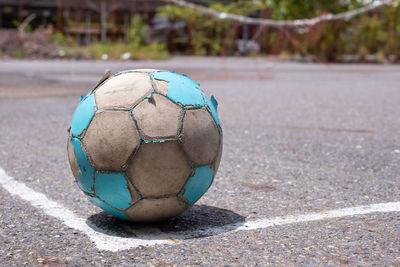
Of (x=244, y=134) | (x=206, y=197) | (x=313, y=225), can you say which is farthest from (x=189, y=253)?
(x=244, y=134)

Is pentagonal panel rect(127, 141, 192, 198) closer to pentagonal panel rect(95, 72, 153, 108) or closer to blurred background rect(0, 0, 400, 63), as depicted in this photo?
pentagonal panel rect(95, 72, 153, 108)

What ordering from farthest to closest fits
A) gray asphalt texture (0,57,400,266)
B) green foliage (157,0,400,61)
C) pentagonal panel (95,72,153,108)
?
green foliage (157,0,400,61), pentagonal panel (95,72,153,108), gray asphalt texture (0,57,400,266)

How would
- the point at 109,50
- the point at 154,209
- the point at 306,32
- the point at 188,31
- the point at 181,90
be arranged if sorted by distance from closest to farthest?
the point at 154,209
the point at 181,90
the point at 306,32
the point at 109,50
the point at 188,31

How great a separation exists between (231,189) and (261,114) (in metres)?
4.41

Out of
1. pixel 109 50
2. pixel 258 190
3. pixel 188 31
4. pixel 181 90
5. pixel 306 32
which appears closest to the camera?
pixel 181 90

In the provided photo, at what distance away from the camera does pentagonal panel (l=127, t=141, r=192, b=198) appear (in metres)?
3.02

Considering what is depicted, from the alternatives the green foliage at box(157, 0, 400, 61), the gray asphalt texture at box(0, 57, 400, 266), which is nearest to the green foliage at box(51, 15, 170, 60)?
the green foliage at box(157, 0, 400, 61)

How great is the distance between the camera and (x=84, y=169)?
317 cm

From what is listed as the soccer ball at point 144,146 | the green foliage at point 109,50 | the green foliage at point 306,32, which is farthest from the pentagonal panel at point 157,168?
the green foliage at point 109,50

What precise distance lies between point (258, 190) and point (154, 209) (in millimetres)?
1334

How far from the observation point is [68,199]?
396 cm

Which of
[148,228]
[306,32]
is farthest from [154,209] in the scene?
[306,32]

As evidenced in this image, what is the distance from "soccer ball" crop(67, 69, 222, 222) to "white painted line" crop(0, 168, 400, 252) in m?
0.15

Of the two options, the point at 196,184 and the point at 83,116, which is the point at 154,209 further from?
the point at 83,116
